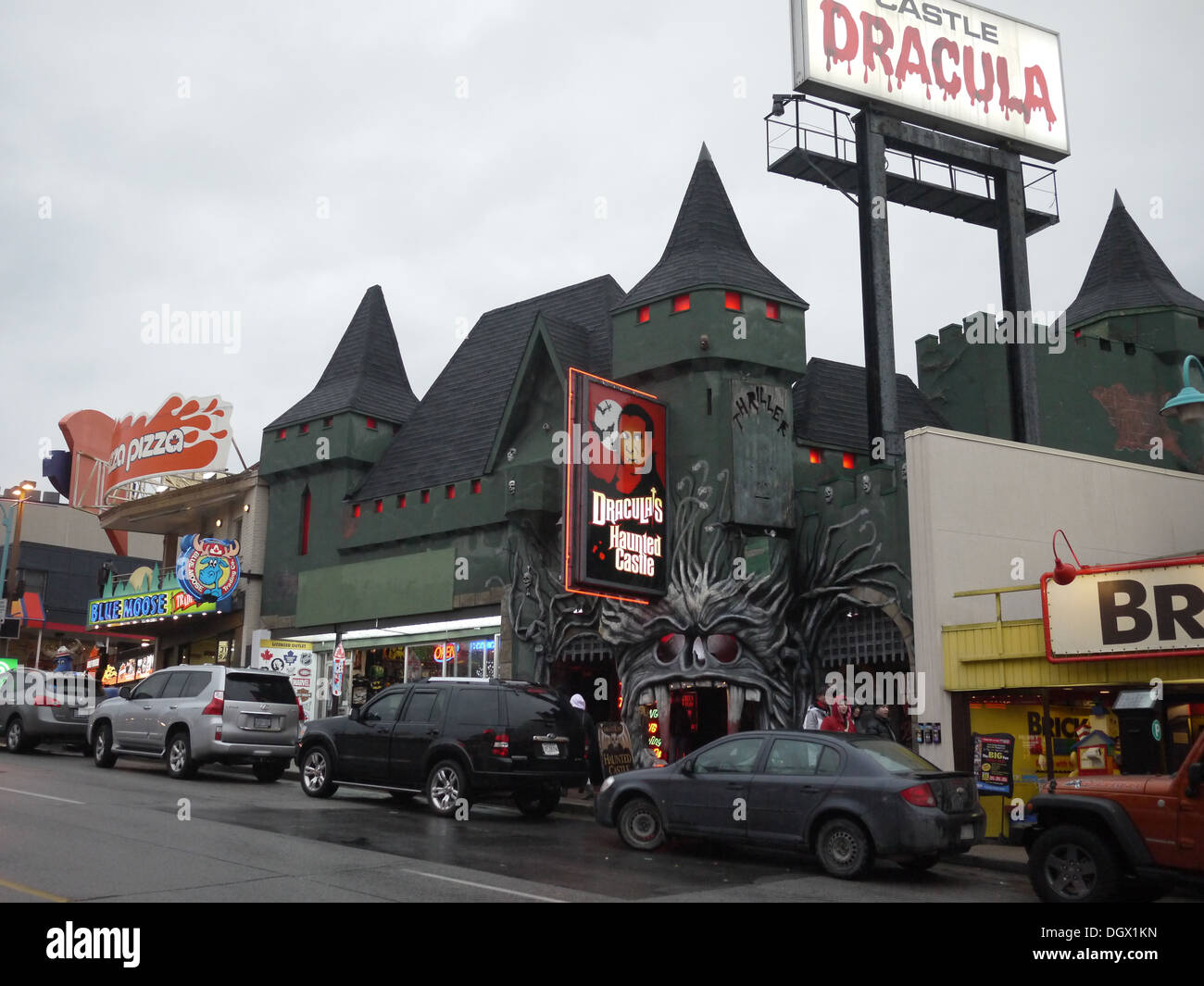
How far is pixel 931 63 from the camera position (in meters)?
24.0

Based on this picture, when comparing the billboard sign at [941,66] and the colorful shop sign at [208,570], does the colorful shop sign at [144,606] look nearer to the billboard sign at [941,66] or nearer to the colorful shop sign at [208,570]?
the colorful shop sign at [208,570]

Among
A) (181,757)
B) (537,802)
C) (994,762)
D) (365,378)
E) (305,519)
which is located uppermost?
(365,378)

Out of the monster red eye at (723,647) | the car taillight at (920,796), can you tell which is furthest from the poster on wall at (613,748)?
the car taillight at (920,796)

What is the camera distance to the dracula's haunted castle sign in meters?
20.4

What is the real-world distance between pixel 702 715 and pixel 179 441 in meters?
18.8

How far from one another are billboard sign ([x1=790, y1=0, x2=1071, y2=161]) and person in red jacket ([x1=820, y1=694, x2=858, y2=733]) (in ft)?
38.5

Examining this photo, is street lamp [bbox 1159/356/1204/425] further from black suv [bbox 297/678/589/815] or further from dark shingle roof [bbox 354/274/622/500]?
dark shingle roof [bbox 354/274/622/500]

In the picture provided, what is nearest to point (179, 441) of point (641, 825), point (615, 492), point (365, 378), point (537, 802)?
point (365, 378)

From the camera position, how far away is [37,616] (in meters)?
54.8

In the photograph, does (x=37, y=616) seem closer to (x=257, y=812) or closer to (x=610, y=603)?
(x=610, y=603)

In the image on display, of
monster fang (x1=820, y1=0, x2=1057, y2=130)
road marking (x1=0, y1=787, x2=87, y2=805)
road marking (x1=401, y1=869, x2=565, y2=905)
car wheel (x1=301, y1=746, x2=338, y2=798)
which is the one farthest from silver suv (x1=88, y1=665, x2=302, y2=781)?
monster fang (x1=820, y1=0, x2=1057, y2=130)

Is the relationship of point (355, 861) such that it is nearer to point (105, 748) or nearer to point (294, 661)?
point (105, 748)

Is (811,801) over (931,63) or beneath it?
beneath

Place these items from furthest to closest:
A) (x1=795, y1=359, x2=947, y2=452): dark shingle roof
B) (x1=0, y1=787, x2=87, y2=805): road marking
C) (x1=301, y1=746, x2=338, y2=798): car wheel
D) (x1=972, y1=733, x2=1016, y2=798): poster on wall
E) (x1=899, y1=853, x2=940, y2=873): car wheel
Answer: (x1=795, y1=359, x2=947, y2=452): dark shingle roof < (x1=301, y1=746, x2=338, y2=798): car wheel < (x1=972, y1=733, x2=1016, y2=798): poster on wall < (x1=0, y1=787, x2=87, y2=805): road marking < (x1=899, y1=853, x2=940, y2=873): car wheel
